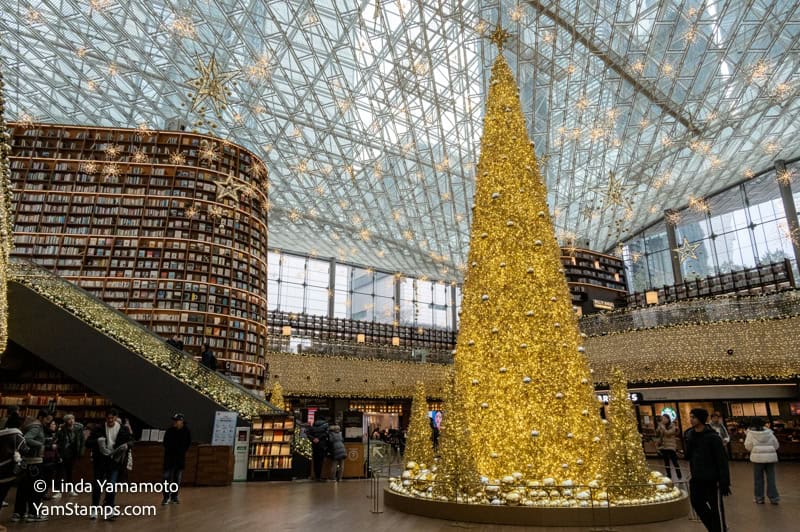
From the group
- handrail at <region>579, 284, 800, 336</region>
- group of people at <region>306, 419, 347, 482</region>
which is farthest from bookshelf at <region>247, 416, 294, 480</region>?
handrail at <region>579, 284, 800, 336</region>

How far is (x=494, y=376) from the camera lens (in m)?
4.82

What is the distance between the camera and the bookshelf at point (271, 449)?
338 inches

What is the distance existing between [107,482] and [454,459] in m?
3.11

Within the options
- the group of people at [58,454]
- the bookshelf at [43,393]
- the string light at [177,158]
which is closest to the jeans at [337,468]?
the group of people at [58,454]

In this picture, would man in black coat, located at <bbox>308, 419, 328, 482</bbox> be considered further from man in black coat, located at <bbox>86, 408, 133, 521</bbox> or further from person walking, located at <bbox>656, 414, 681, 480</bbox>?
person walking, located at <bbox>656, 414, 681, 480</bbox>

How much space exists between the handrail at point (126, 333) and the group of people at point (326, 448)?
3.80 feet

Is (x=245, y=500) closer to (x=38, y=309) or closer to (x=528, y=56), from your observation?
(x=38, y=309)

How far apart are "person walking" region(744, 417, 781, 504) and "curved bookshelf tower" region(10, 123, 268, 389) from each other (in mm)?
11215

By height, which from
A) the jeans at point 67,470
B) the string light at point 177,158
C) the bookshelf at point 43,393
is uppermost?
the string light at point 177,158

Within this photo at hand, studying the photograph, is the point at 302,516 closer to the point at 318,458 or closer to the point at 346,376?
the point at 318,458

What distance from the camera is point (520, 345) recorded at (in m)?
4.80

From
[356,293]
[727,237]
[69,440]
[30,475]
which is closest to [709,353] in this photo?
[727,237]

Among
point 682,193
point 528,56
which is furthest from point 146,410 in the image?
point 682,193

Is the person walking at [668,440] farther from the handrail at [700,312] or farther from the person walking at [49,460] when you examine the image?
the handrail at [700,312]
